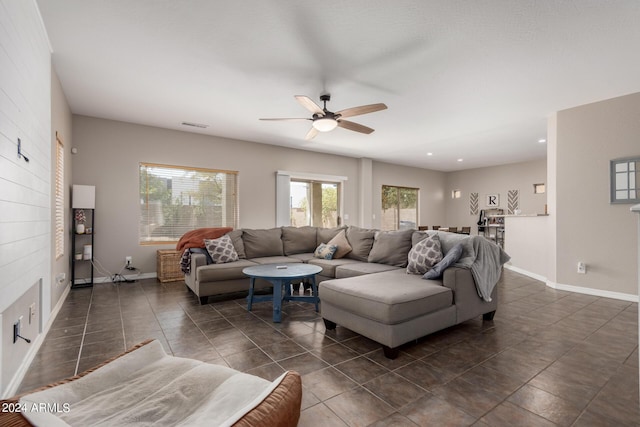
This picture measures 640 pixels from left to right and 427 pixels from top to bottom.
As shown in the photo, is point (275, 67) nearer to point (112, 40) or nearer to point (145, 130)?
point (112, 40)

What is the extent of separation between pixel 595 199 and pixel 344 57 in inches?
158

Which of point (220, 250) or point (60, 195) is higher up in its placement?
point (60, 195)

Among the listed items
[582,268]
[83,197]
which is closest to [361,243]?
[582,268]

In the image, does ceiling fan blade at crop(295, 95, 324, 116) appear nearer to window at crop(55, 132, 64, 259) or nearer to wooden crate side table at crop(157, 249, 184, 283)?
window at crop(55, 132, 64, 259)

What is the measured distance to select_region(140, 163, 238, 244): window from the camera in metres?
5.53

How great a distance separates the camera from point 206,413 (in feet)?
3.64

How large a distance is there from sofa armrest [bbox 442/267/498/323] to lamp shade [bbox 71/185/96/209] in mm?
5071

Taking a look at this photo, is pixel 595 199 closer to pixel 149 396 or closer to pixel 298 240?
pixel 298 240

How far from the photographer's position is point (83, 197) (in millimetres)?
4625

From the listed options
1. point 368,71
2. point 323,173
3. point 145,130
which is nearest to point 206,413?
point 368,71

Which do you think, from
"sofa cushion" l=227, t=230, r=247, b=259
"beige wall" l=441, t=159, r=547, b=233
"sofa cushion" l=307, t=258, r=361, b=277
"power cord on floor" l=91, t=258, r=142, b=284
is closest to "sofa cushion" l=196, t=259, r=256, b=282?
"sofa cushion" l=227, t=230, r=247, b=259

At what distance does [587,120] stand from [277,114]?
4500 millimetres

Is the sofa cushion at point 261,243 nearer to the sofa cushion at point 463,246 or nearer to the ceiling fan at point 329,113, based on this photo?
the ceiling fan at point 329,113

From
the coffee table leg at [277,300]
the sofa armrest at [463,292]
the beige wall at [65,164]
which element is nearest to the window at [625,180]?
the sofa armrest at [463,292]
